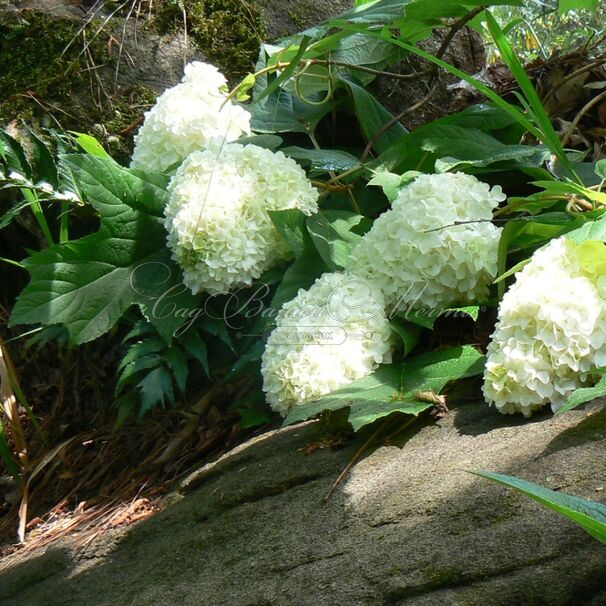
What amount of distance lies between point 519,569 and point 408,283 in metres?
0.88

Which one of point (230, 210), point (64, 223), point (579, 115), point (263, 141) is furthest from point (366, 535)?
point (579, 115)

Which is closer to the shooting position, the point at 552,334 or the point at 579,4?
the point at 552,334

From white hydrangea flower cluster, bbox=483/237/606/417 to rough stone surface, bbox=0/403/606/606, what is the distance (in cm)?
6

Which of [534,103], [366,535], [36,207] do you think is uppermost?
[36,207]

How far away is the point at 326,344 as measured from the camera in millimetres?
1840

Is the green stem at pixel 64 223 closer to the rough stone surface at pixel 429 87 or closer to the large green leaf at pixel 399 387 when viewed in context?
the large green leaf at pixel 399 387

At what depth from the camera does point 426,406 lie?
1649 mm

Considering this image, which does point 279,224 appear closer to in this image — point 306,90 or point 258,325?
point 258,325

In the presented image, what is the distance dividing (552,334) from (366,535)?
53 centimetres

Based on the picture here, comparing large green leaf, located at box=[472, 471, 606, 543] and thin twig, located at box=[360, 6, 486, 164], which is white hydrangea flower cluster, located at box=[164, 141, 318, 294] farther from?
large green leaf, located at box=[472, 471, 606, 543]

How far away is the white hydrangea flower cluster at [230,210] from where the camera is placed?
208cm

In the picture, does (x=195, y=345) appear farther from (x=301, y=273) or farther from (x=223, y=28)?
(x=223, y=28)

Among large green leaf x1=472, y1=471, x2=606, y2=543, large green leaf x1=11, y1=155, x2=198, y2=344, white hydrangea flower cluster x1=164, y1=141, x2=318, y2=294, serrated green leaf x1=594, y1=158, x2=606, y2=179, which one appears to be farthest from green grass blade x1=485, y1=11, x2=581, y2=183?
large green leaf x1=472, y1=471, x2=606, y2=543

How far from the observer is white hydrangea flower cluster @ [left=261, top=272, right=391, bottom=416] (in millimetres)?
1807
